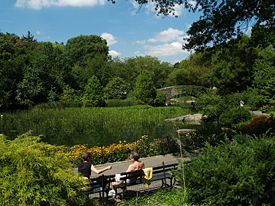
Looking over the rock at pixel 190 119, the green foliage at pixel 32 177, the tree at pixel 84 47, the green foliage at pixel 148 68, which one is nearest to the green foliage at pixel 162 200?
the green foliage at pixel 32 177

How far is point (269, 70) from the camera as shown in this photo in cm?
2653

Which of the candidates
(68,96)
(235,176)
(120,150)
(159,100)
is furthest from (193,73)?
(235,176)

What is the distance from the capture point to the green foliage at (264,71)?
26.0 m

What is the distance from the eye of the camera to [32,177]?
11.7 feet

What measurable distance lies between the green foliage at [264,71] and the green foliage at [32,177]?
80.1 ft

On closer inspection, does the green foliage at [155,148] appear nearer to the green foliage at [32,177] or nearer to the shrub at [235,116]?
the shrub at [235,116]

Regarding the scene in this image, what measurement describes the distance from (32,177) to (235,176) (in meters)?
2.78

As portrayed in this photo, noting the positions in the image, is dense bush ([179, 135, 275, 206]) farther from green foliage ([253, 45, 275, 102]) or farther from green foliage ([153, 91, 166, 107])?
green foliage ([153, 91, 166, 107])

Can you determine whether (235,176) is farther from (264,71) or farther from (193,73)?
(193,73)

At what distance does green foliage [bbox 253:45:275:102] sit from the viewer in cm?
2599

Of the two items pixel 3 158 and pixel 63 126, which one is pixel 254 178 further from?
pixel 63 126

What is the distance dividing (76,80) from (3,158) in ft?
129

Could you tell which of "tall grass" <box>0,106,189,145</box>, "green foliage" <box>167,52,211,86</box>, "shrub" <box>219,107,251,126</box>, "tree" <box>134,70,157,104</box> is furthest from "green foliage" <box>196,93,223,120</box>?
"green foliage" <box>167,52,211,86</box>

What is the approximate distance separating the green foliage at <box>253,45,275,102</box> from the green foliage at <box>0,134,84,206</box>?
80.1 ft
